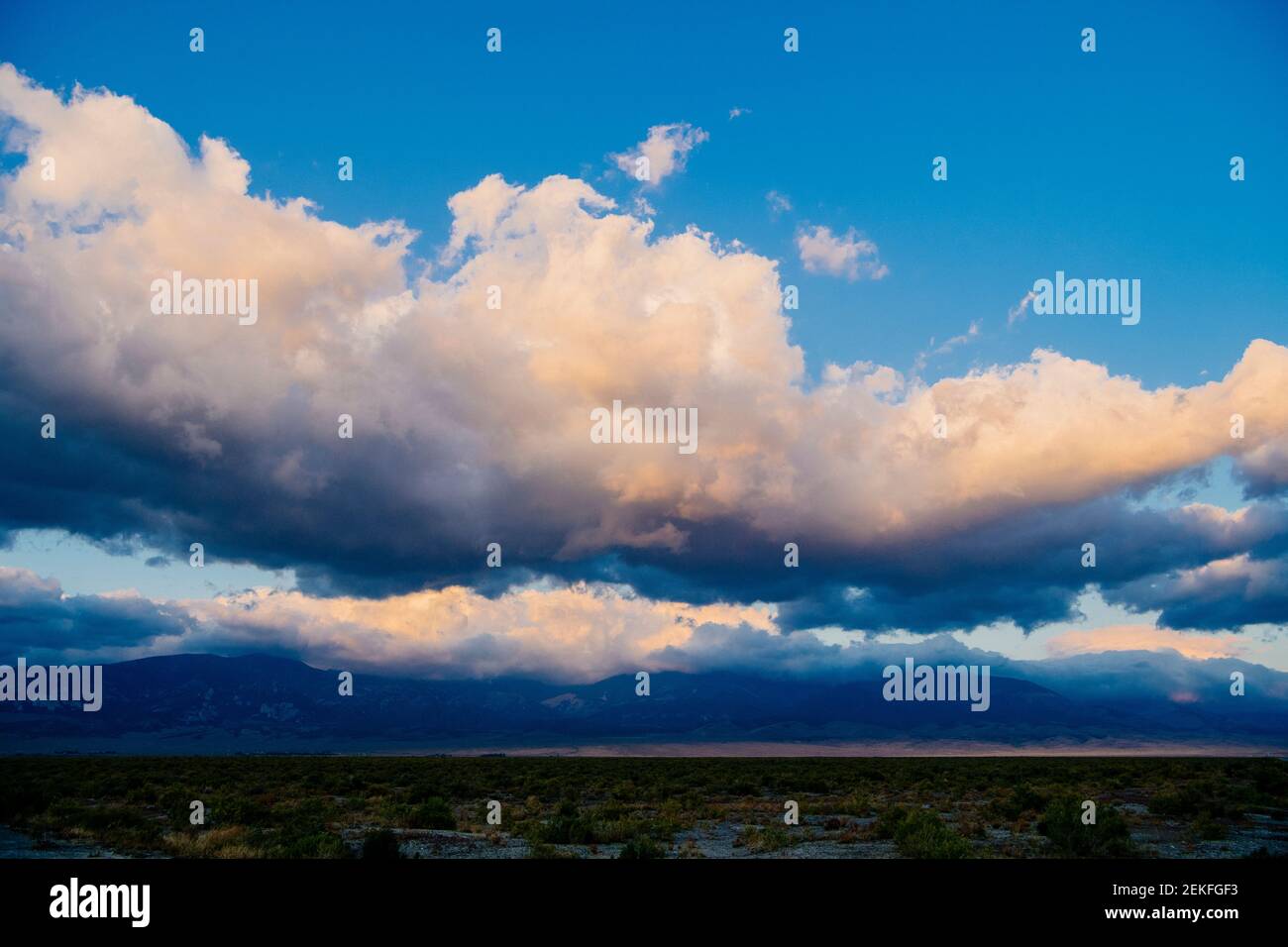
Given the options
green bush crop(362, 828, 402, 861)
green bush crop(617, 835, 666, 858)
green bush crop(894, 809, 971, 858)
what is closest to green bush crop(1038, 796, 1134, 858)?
green bush crop(894, 809, 971, 858)

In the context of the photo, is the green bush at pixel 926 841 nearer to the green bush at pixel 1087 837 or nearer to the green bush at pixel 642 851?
the green bush at pixel 1087 837

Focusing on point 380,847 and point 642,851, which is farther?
point 642,851

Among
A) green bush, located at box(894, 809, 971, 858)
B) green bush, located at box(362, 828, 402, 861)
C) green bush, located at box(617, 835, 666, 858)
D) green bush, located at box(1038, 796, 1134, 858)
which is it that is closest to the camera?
green bush, located at box(362, 828, 402, 861)

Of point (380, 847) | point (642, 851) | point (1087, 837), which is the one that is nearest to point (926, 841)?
point (1087, 837)

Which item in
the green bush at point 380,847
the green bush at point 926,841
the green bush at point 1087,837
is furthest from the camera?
the green bush at point 1087,837

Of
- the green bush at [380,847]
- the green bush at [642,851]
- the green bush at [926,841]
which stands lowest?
the green bush at [926,841]

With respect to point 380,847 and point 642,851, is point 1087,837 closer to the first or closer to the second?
point 642,851

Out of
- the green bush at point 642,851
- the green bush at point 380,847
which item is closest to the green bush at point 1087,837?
the green bush at point 642,851

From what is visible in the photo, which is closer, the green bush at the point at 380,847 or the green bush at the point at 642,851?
the green bush at the point at 380,847

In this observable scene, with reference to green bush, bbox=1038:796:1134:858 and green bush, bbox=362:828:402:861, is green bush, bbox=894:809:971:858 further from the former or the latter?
green bush, bbox=362:828:402:861

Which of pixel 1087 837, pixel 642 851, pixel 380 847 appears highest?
pixel 380 847

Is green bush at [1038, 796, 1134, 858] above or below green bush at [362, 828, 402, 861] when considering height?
below

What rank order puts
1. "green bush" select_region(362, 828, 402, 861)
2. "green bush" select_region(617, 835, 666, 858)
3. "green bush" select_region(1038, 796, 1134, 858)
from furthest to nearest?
"green bush" select_region(1038, 796, 1134, 858), "green bush" select_region(617, 835, 666, 858), "green bush" select_region(362, 828, 402, 861)

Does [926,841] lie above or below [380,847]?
below
